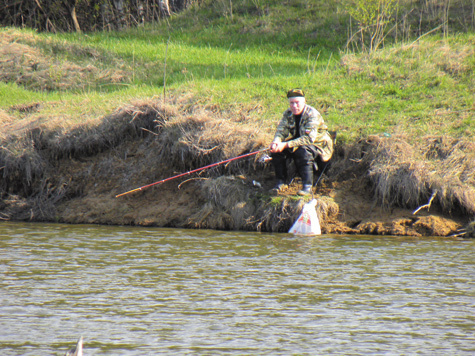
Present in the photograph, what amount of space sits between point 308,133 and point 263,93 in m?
2.76

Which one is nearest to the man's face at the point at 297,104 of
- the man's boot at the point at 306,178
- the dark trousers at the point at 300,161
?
the dark trousers at the point at 300,161

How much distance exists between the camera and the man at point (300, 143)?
8.21m

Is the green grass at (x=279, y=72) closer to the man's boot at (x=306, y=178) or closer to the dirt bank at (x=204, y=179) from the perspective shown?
the dirt bank at (x=204, y=179)

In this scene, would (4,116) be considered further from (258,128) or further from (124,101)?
(258,128)

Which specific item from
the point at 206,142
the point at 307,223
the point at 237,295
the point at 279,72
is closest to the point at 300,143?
the point at 307,223

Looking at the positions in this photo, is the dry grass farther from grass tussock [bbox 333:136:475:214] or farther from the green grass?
grass tussock [bbox 333:136:475:214]

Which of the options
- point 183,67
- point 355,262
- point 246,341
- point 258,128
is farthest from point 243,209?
point 183,67

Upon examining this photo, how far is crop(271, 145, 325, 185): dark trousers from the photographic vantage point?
26.9ft

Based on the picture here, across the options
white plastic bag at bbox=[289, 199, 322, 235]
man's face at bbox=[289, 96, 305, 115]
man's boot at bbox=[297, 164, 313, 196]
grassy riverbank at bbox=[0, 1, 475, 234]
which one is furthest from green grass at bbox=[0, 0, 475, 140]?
white plastic bag at bbox=[289, 199, 322, 235]

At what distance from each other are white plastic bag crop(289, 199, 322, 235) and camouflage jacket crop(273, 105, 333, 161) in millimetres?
959

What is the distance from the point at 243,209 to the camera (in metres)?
8.31

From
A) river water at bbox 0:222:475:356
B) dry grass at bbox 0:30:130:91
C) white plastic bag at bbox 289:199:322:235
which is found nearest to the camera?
river water at bbox 0:222:475:356

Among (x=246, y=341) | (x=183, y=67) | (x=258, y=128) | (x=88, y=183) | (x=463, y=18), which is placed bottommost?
(x=246, y=341)

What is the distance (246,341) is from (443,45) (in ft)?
33.3
